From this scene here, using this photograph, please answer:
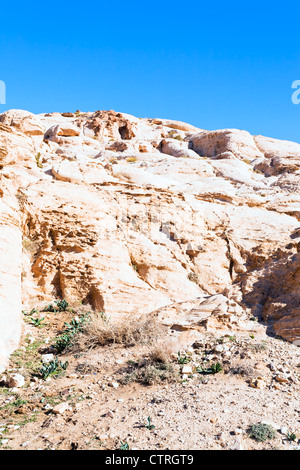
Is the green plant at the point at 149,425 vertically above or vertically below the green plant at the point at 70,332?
below

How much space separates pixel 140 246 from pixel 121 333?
390 cm

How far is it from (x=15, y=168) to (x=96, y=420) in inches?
378

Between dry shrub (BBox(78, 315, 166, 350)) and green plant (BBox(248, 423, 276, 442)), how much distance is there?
3.06 metres

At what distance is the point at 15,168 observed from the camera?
11.4m

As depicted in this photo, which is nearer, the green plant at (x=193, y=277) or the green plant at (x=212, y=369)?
the green plant at (x=212, y=369)

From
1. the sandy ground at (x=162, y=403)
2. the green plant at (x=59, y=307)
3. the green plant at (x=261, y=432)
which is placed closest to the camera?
the green plant at (x=261, y=432)

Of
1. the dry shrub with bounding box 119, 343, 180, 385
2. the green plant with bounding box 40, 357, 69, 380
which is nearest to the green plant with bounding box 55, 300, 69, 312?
the green plant with bounding box 40, 357, 69, 380

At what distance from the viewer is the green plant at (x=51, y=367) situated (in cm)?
596

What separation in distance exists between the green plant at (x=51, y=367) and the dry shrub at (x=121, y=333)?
0.68 m

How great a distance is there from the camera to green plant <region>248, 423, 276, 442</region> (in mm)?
3843

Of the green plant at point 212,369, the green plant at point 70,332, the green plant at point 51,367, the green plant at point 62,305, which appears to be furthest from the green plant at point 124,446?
the green plant at point 62,305

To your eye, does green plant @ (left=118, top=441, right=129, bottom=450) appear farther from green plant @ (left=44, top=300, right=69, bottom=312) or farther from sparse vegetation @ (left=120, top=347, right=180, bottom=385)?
green plant @ (left=44, top=300, right=69, bottom=312)

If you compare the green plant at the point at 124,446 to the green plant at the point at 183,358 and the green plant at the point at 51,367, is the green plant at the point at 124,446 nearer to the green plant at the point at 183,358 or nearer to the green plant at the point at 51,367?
the green plant at the point at 183,358
